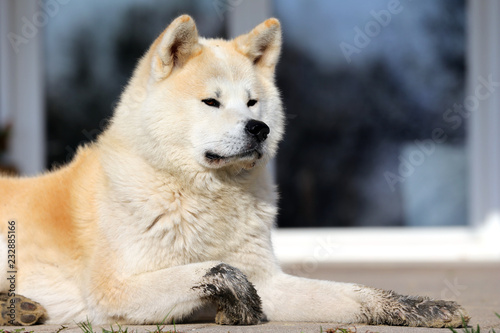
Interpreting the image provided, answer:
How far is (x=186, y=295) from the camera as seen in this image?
271 centimetres

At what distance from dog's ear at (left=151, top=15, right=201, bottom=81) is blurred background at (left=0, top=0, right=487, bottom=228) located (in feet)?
10.6

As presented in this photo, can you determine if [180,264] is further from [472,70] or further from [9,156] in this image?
[472,70]

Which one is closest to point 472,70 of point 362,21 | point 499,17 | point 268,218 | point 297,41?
point 499,17

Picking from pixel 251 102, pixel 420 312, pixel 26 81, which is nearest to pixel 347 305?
pixel 420 312

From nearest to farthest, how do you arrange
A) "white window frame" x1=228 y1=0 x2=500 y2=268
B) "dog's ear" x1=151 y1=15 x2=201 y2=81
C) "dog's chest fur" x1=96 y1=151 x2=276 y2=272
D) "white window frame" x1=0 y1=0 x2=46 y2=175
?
"dog's chest fur" x1=96 y1=151 x2=276 y2=272 < "dog's ear" x1=151 y1=15 x2=201 y2=81 < "white window frame" x1=228 y1=0 x2=500 y2=268 < "white window frame" x1=0 y1=0 x2=46 y2=175

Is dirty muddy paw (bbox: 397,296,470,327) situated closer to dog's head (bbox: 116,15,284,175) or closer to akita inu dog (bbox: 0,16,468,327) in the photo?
akita inu dog (bbox: 0,16,468,327)

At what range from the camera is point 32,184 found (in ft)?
11.3

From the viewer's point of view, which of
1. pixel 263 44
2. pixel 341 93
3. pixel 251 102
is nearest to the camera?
pixel 251 102

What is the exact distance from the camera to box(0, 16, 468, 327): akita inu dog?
278 centimetres

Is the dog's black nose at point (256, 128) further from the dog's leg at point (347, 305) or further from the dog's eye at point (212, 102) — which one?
the dog's leg at point (347, 305)

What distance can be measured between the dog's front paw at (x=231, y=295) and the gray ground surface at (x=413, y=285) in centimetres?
5

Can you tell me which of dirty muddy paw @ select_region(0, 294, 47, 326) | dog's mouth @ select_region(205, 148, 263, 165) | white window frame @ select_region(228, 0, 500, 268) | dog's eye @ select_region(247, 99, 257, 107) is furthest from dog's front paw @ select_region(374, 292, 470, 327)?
white window frame @ select_region(228, 0, 500, 268)

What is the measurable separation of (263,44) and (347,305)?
4.44 ft

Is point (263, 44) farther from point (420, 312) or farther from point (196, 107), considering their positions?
point (420, 312)
